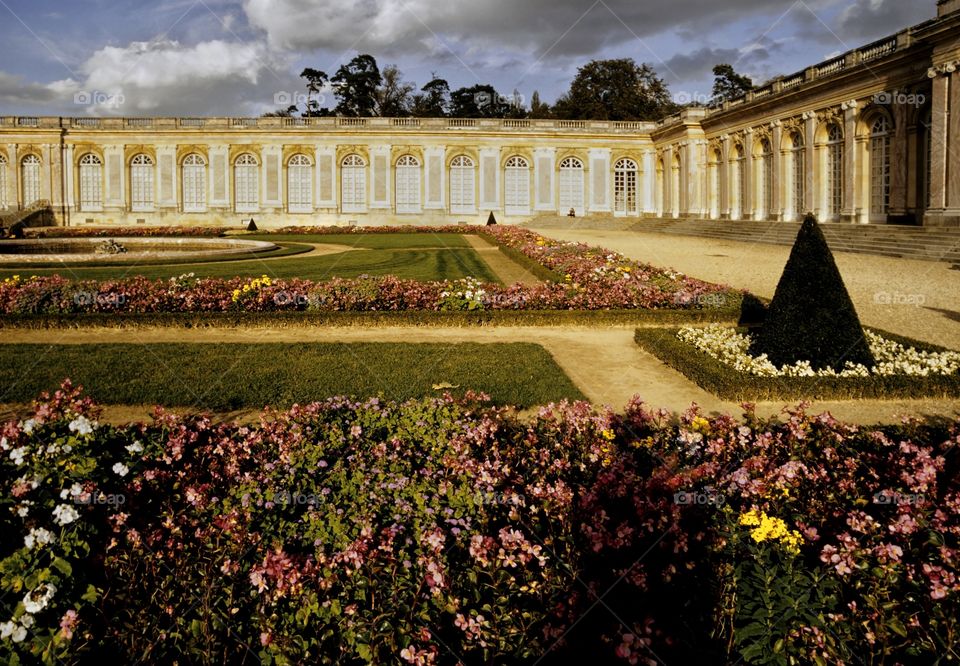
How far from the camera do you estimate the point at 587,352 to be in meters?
9.13

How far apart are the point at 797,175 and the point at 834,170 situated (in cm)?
227

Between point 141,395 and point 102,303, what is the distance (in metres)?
4.87

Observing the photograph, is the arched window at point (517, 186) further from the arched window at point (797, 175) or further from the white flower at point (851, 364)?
the white flower at point (851, 364)

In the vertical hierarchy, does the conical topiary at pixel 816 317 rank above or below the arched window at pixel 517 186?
below

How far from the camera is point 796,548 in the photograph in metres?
3.07

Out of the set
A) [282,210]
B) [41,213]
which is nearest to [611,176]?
[282,210]

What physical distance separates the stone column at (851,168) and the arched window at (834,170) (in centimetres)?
63

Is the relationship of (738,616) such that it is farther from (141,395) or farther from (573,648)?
(141,395)

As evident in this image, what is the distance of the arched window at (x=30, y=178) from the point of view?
4197 cm

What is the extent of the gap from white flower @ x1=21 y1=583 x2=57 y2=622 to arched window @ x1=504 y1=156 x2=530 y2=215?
42025 mm

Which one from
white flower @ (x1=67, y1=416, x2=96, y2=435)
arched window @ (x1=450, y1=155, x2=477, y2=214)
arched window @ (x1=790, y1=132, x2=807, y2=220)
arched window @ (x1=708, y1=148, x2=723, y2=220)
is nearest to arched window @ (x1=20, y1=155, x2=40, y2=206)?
arched window @ (x1=450, y1=155, x2=477, y2=214)

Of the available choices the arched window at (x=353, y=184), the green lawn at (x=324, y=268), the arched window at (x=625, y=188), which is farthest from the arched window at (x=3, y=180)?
the arched window at (x=625, y=188)

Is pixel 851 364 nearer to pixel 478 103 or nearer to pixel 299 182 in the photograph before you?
pixel 299 182

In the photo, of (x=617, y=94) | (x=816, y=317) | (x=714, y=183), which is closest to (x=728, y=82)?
(x=617, y=94)
